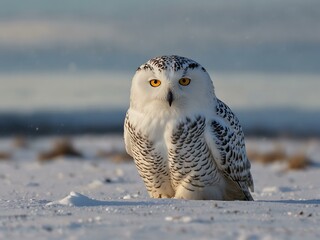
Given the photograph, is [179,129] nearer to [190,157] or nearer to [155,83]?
[190,157]

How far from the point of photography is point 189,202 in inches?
230

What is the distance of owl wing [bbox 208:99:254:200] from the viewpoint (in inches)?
253

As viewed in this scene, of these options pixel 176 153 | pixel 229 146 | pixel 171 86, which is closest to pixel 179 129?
pixel 176 153

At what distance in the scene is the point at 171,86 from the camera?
6.12m

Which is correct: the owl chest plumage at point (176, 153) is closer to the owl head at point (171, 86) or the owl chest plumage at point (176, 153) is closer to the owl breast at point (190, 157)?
the owl breast at point (190, 157)

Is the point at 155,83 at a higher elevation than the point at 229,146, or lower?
higher

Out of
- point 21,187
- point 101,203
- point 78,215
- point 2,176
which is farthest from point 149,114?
point 2,176

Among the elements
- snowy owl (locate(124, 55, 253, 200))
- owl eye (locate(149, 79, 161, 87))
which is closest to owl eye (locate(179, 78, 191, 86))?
snowy owl (locate(124, 55, 253, 200))

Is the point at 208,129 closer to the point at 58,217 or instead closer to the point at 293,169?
the point at 58,217

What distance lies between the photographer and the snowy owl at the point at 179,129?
20.4 feet

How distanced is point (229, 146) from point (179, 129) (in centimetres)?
55

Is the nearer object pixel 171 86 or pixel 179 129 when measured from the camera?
pixel 171 86

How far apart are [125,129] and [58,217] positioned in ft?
6.03

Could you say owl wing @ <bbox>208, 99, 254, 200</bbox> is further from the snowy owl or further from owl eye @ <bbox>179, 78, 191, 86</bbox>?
owl eye @ <bbox>179, 78, 191, 86</bbox>
